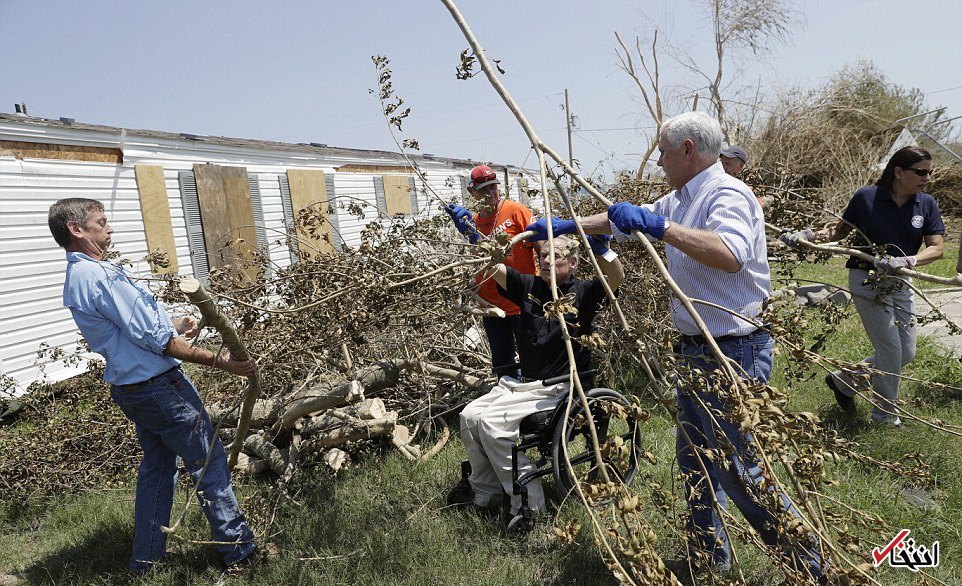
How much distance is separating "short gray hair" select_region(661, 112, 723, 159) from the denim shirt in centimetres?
251

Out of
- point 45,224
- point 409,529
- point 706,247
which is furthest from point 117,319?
point 45,224

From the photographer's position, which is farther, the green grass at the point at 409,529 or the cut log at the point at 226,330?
the green grass at the point at 409,529

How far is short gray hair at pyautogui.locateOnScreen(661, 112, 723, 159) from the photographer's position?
7.83 ft

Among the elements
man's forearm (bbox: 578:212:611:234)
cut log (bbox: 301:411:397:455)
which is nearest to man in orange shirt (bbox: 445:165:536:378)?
cut log (bbox: 301:411:397:455)

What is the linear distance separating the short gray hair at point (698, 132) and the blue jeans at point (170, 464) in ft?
8.43

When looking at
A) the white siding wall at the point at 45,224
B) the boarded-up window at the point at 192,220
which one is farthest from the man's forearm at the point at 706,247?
the boarded-up window at the point at 192,220

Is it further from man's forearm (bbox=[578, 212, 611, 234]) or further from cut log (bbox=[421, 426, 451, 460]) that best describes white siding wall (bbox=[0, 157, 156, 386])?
man's forearm (bbox=[578, 212, 611, 234])

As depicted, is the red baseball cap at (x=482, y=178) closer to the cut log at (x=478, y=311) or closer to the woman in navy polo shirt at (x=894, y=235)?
the cut log at (x=478, y=311)

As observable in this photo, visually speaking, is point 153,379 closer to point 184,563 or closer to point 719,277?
point 184,563

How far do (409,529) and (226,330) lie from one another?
151cm

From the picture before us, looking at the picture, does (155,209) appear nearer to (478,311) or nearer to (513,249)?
(513,249)

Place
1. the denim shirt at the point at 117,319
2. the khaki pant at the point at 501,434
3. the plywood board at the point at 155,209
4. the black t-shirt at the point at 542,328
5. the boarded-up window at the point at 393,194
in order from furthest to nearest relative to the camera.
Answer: the boarded-up window at the point at 393,194
the plywood board at the point at 155,209
the black t-shirt at the point at 542,328
the khaki pant at the point at 501,434
the denim shirt at the point at 117,319

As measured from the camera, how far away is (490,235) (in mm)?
4133

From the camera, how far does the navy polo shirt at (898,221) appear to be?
12.7 feet
